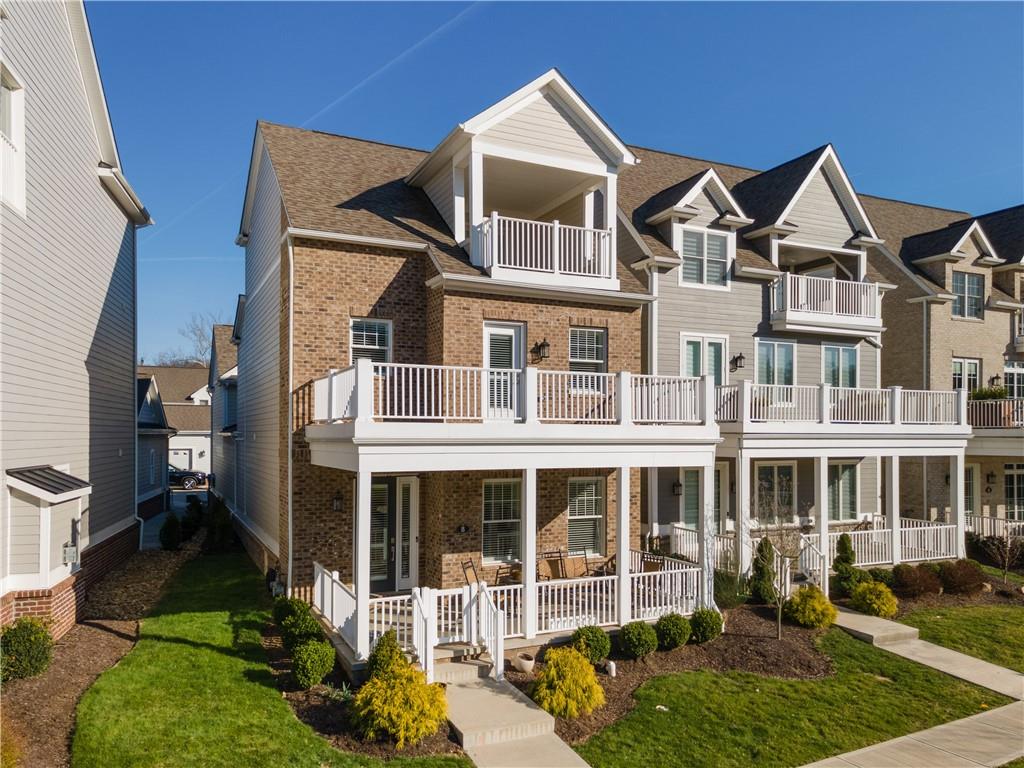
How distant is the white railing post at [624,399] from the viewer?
13.3m

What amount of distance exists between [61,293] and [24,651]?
6.85m

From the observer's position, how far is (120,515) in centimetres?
1792

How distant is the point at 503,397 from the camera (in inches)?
521

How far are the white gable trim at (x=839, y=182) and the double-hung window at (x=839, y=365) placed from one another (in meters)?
3.48

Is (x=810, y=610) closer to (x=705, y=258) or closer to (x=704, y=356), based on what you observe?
(x=704, y=356)

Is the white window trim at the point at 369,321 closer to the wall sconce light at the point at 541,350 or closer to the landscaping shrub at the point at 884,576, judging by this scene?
the wall sconce light at the point at 541,350

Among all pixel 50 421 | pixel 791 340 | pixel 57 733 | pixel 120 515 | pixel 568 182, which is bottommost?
pixel 57 733

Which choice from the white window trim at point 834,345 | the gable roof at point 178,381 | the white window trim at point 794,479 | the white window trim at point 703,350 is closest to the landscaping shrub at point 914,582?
the white window trim at point 794,479

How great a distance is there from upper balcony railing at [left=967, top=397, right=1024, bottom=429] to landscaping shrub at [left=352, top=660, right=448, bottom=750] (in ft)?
65.6

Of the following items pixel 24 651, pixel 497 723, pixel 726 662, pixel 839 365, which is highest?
pixel 839 365

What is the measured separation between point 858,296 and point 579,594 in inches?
509

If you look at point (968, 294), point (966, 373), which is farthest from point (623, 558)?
point (968, 294)

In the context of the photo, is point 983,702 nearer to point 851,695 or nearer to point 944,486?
point 851,695

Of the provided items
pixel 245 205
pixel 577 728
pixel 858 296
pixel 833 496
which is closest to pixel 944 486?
pixel 833 496
